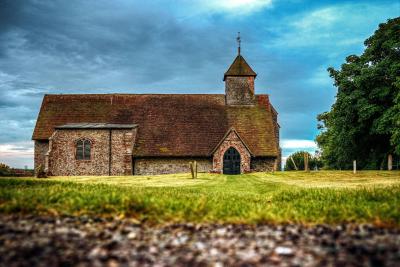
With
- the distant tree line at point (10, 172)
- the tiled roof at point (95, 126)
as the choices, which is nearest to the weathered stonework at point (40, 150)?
the distant tree line at point (10, 172)

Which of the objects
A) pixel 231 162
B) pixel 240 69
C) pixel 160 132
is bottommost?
pixel 231 162

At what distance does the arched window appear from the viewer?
3862 cm

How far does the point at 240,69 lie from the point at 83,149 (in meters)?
20.0

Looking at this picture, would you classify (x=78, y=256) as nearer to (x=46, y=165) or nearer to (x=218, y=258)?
(x=218, y=258)

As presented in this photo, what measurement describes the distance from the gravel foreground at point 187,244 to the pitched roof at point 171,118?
100 feet

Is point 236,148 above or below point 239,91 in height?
below

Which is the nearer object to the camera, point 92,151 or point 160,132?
point 92,151

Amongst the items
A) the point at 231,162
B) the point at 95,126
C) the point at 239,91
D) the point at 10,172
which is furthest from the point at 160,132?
the point at 10,172

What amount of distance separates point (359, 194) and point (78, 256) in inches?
374

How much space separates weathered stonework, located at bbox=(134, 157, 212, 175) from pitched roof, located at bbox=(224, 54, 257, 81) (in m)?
11.5

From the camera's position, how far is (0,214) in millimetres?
8398

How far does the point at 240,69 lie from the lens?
146 ft

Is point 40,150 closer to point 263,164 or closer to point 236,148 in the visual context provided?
point 236,148

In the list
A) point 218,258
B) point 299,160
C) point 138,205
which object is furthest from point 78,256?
point 299,160
